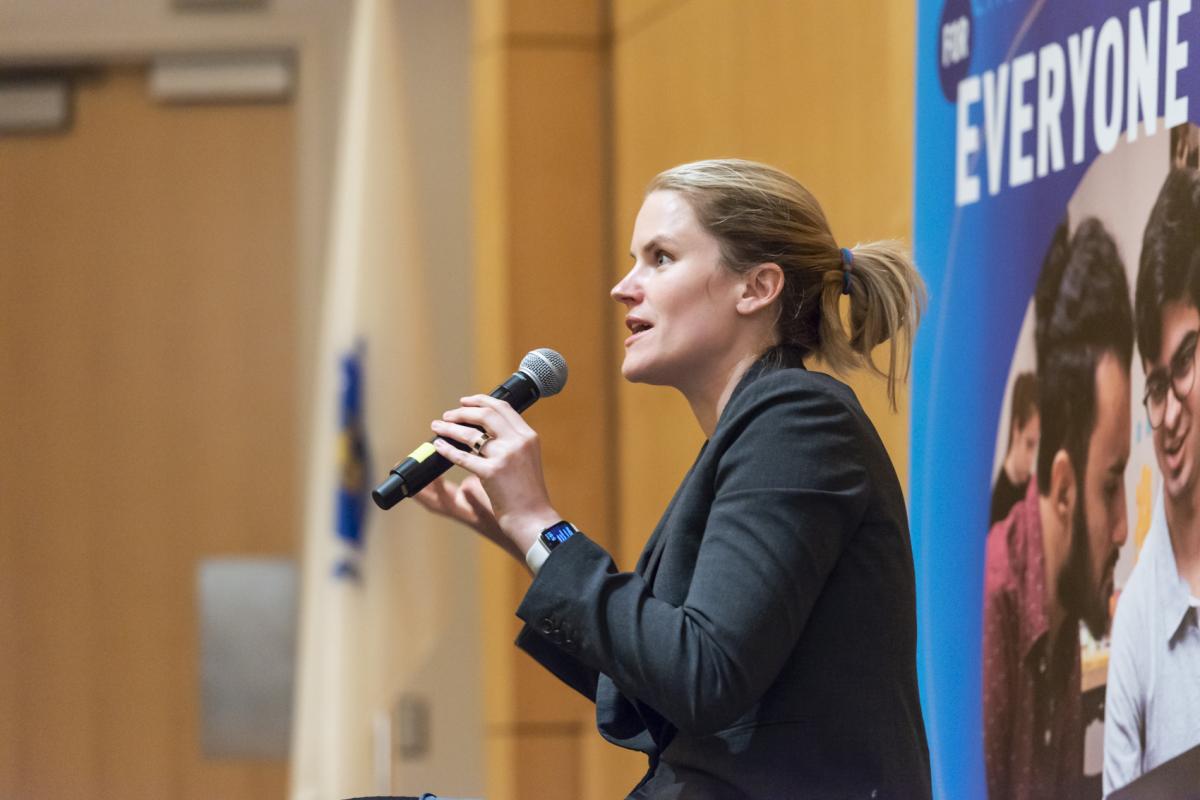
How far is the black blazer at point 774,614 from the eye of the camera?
1495mm

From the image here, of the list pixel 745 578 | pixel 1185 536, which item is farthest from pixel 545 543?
pixel 1185 536

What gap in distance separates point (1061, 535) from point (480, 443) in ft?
3.07

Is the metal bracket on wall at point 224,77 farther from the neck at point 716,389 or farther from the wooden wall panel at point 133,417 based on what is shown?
the neck at point 716,389

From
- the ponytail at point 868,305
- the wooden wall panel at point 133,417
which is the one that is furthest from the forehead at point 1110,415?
the wooden wall panel at point 133,417

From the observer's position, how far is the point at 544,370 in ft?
6.20

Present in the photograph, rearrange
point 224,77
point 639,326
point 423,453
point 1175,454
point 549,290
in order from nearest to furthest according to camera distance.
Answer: point 423,453 → point 639,326 → point 1175,454 → point 549,290 → point 224,77

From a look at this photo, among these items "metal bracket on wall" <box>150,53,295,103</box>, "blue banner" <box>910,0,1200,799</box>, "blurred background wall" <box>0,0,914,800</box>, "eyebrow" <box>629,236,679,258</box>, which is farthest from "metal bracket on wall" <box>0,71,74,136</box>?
"eyebrow" <box>629,236,679,258</box>

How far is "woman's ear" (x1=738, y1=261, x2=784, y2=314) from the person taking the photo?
1.79 meters

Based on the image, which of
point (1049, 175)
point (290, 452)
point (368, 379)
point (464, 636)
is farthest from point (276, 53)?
point (1049, 175)

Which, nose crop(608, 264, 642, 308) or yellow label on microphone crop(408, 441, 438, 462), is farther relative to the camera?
nose crop(608, 264, 642, 308)

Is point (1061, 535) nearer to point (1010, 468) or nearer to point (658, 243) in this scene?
point (1010, 468)

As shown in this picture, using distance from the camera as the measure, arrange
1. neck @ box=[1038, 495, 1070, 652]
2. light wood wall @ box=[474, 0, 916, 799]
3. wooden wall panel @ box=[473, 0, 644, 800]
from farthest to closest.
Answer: wooden wall panel @ box=[473, 0, 644, 800] < light wood wall @ box=[474, 0, 916, 799] < neck @ box=[1038, 495, 1070, 652]

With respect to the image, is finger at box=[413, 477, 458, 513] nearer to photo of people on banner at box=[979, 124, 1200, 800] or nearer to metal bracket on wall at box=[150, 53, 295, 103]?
photo of people on banner at box=[979, 124, 1200, 800]

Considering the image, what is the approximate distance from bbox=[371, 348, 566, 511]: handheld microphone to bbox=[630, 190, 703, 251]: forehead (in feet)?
0.57
